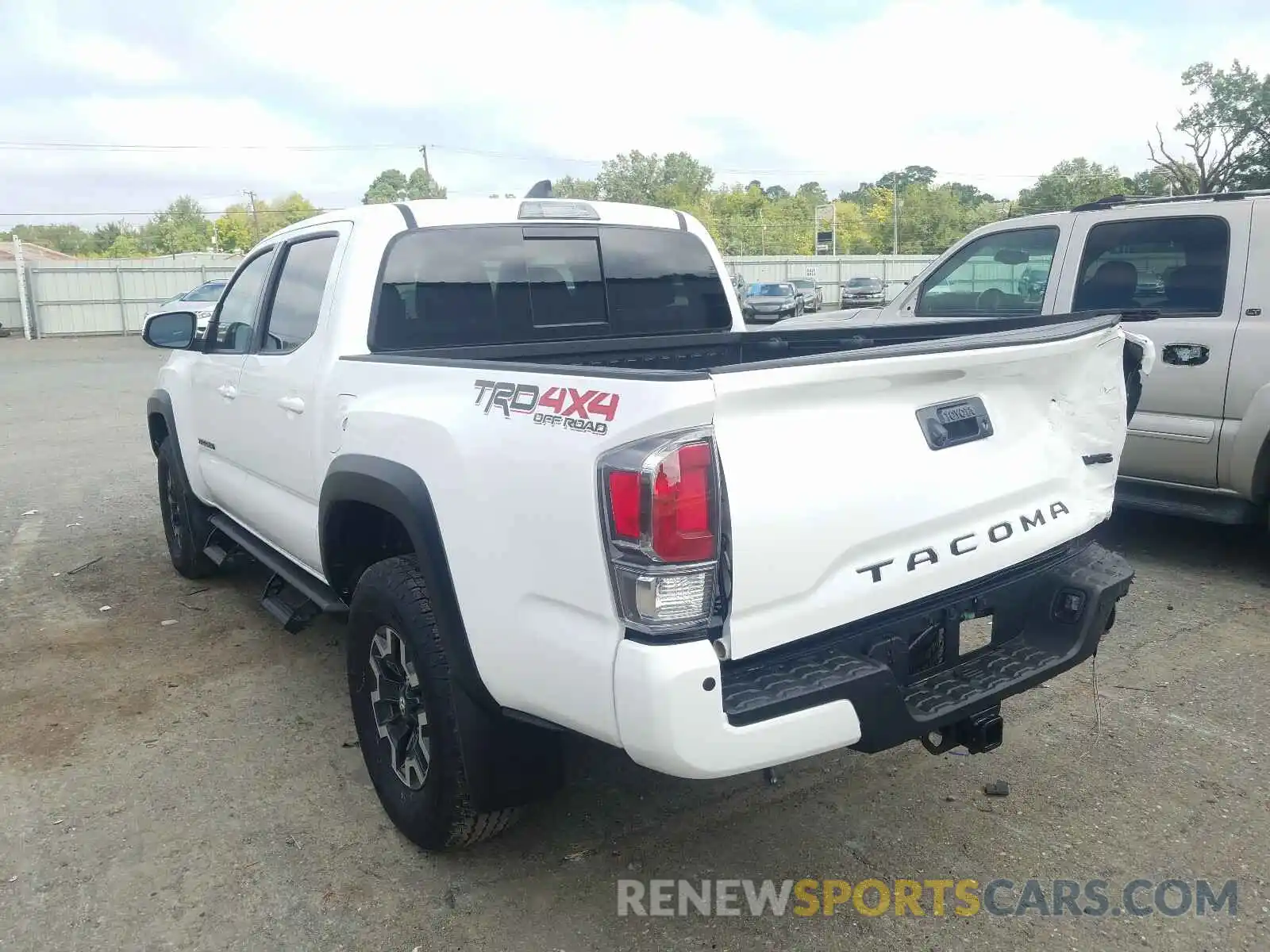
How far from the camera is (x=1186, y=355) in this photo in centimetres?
553

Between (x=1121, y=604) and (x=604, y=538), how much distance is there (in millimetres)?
3837

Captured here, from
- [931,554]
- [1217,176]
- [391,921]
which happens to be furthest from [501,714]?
[1217,176]

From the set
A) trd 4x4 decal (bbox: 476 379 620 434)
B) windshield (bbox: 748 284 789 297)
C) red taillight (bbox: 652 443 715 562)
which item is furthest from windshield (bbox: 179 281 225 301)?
red taillight (bbox: 652 443 715 562)

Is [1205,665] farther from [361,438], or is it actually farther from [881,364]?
[361,438]

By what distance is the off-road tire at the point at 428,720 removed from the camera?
2.80 metres

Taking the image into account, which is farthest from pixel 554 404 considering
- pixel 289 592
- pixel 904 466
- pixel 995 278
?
pixel 995 278

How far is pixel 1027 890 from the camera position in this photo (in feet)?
9.41

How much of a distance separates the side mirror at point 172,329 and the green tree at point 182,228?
319 feet

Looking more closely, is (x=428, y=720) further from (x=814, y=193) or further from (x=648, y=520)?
(x=814, y=193)

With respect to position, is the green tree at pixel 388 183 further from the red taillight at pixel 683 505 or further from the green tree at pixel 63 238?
the red taillight at pixel 683 505

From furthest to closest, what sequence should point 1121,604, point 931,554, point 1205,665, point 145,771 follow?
point 1121,604 < point 1205,665 < point 145,771 < point 931,554

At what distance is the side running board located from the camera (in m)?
3.82

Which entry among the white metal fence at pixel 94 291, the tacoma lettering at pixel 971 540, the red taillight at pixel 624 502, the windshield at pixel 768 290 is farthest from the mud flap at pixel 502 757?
the white metal fence at pixel 94 291

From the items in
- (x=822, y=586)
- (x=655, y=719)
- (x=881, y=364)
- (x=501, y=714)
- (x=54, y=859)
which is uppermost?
(x=881, y=364)
